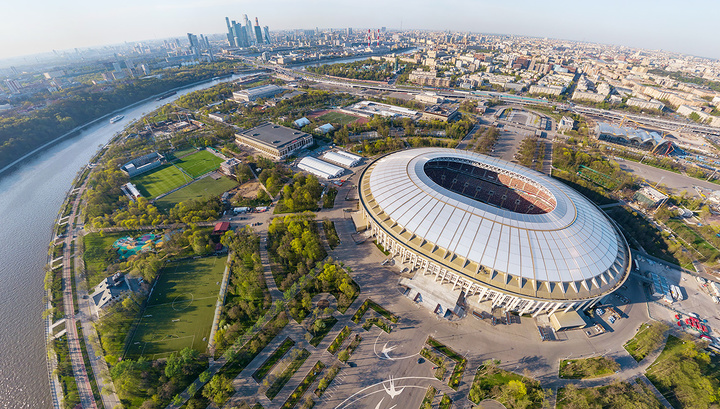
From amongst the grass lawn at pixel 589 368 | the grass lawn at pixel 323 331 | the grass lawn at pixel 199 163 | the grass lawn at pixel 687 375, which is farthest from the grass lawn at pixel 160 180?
the grass lawn at pixel 687 375

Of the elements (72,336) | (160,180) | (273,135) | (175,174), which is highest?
(273,135)

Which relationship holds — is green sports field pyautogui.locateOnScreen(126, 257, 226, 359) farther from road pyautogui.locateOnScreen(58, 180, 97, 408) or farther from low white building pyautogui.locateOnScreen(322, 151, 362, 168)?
low white building pyautogui.locateOnScreen(322, 151, 362, 168)

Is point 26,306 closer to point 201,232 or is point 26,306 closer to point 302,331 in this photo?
point 201,232

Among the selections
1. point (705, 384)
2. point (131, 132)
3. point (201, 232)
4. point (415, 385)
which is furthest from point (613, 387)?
point (131, 132)

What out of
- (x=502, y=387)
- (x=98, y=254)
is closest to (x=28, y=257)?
(x=98, y=254)

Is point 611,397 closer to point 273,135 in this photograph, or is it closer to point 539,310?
point 539,310

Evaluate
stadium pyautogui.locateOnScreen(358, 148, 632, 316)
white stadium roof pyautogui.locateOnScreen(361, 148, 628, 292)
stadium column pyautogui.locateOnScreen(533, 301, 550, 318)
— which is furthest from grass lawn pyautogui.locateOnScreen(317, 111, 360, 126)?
stadium column pyautogui.locateOnScreen(533, 301, 550, 318)

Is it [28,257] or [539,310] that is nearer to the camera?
[539,310]
